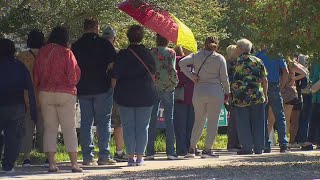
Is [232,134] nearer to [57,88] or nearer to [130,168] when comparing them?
[130,168]

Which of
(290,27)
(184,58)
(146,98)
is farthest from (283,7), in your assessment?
(184,58)

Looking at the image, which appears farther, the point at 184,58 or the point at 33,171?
the point at 184,58

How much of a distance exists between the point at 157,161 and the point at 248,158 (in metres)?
1.41

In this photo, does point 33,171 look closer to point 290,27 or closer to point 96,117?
point 96,117

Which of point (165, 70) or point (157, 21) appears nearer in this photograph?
point (157, 21)

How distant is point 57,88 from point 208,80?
10.8 ft

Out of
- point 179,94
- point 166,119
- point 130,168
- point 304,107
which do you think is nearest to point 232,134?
point 304,107

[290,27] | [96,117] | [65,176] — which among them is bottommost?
[65,176]

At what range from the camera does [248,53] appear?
15539mm

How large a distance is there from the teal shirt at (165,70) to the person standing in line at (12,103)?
2613mm

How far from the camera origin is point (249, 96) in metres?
15.5

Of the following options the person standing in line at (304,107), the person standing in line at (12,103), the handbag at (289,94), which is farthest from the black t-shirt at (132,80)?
the person standing in line at (304,107)

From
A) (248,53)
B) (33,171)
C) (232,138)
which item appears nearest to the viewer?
(33,171)

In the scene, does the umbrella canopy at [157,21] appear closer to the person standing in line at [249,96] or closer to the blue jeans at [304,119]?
the person standing in line at [249,96]
